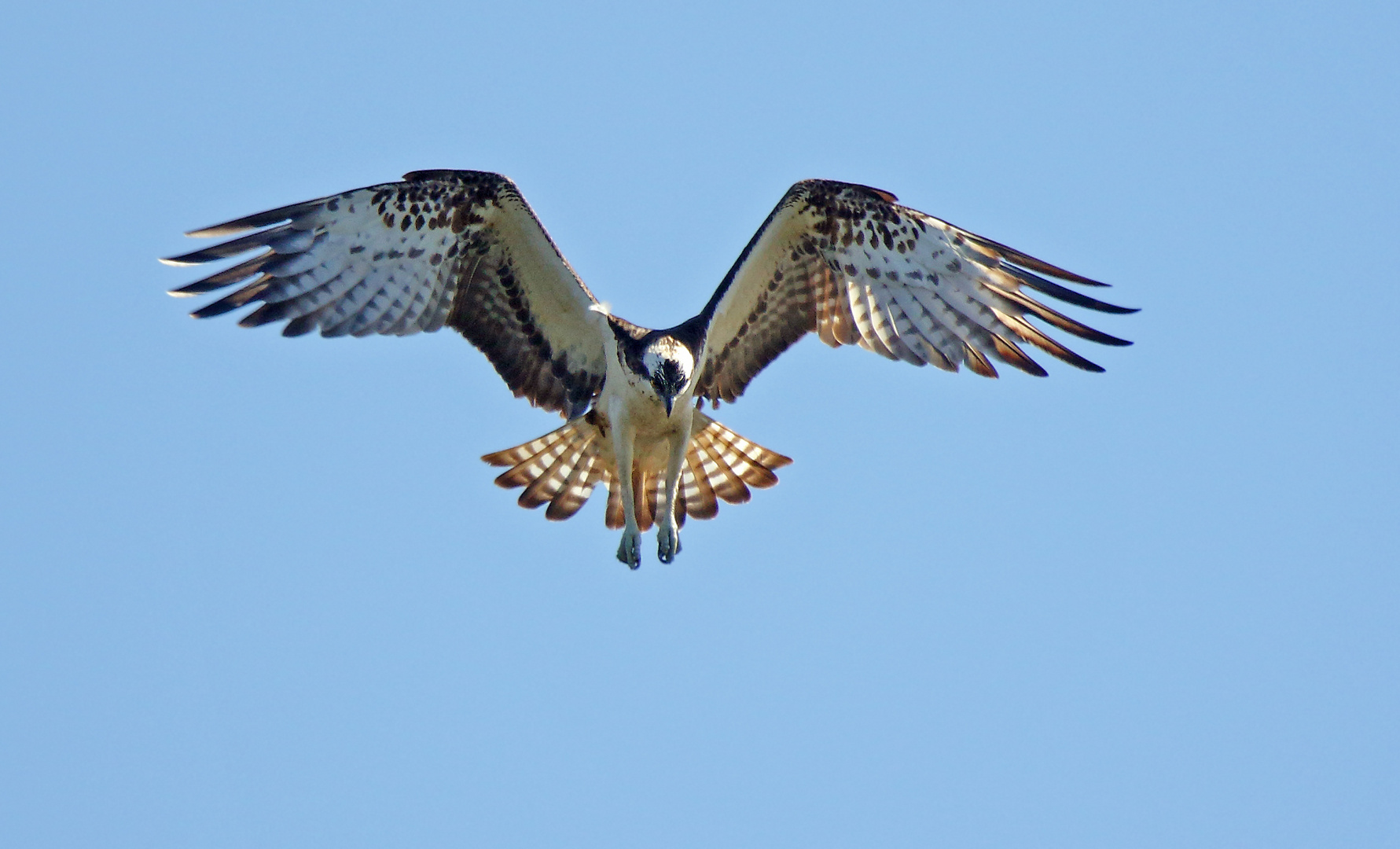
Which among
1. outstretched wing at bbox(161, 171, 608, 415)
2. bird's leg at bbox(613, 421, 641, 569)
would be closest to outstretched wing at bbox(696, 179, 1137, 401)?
bird's leg at bbox(613, 421, 641, 569)

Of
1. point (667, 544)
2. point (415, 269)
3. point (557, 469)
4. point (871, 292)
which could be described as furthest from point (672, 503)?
point (415, 269)

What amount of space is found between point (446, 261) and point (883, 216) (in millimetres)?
2892

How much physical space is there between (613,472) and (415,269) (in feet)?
6.98

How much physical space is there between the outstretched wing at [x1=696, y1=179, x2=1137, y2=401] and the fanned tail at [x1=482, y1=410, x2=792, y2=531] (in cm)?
45

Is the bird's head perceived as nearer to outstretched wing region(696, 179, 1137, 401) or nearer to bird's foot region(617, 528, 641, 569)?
outstretched wing region(696, 179, 1137, 401)

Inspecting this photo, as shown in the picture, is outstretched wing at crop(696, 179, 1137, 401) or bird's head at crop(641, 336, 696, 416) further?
outstretched wing at crop(696, 179, 1137, 401)

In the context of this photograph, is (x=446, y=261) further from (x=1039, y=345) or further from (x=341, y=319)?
(x=1039, y=345)

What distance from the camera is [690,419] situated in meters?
11.0

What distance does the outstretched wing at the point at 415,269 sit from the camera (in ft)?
33.8

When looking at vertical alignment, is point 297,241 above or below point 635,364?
above

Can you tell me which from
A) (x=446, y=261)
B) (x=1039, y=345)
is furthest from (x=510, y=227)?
(x=1039, y=345)

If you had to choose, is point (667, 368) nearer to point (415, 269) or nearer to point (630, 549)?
point (630, 549)

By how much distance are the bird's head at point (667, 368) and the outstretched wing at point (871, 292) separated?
549 millimetres

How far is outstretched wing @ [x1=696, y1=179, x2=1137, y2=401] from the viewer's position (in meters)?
11.0
